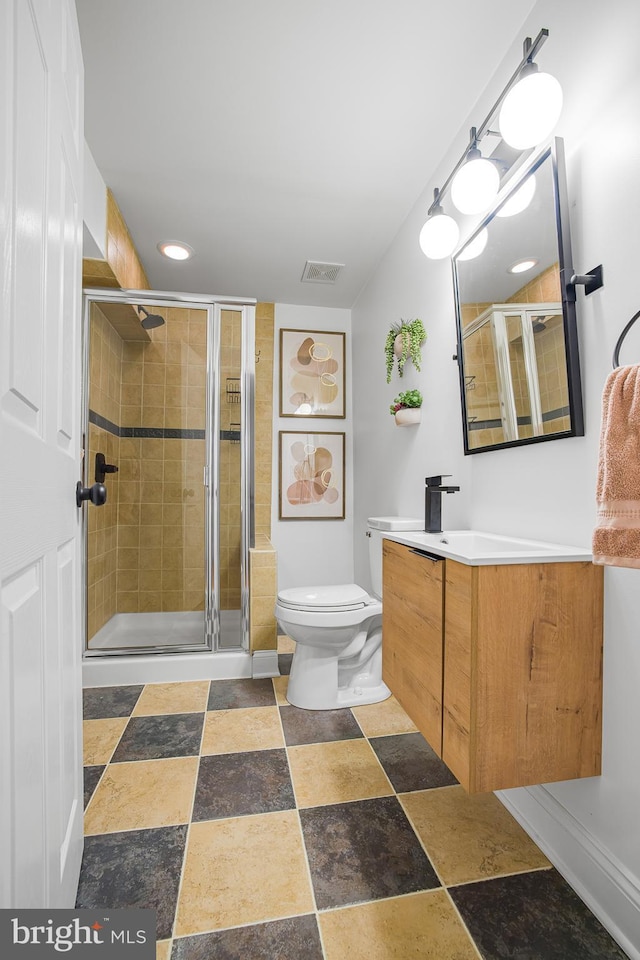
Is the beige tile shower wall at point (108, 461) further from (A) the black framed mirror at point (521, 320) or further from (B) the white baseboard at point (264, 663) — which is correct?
(A) the black framed mirror at point (521, 320)

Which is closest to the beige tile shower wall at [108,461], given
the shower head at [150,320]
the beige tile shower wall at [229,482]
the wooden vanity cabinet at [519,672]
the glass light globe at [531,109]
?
the shower head at [150,320]

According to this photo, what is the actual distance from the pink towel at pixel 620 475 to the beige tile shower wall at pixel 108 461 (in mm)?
2275

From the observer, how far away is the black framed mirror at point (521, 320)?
4.25 feet

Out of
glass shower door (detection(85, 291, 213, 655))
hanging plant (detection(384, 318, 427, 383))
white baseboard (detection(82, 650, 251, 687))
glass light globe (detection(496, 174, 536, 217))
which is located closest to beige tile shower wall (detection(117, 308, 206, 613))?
glass shower door (detection(85, 291, 213, 655))

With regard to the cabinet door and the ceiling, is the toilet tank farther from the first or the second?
the ceiling

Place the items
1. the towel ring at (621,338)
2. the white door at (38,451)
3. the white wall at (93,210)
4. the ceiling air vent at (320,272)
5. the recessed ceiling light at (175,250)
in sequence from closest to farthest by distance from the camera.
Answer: the white door at (38,451) → the towel ring at (621,338) → the white wall at (93,210) → the recessed ceiling light at (175,250) → the ceiling air vent at (320,272)

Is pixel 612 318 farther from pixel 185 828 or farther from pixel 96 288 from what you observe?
pixel 96 288

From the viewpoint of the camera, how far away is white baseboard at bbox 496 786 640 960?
3.46 feet

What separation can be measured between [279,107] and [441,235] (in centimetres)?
80

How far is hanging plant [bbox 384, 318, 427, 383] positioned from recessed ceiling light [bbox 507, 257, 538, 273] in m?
0.77

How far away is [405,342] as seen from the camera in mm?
2369

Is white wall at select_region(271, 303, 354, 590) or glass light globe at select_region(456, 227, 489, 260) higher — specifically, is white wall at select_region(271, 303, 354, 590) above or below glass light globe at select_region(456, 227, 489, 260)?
below

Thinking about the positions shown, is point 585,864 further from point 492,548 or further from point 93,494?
point 93,494

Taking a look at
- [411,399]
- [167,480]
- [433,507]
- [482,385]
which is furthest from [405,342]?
[167,480]
